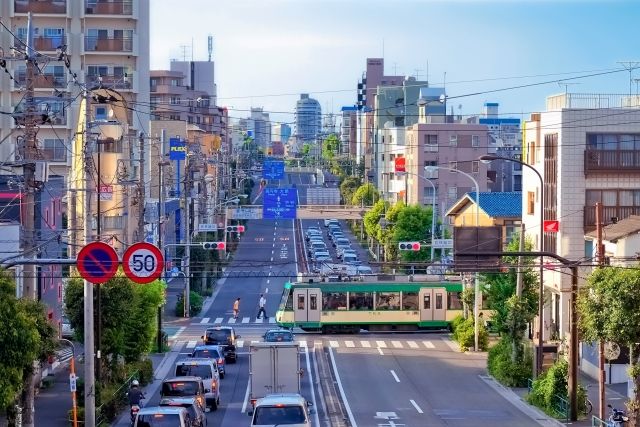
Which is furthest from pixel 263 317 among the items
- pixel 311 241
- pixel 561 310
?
pixel 311 241

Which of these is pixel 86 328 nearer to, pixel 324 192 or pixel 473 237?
pixel 473 237

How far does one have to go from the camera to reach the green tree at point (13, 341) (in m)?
24.5

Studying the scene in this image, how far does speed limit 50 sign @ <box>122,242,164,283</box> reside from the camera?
22750mm

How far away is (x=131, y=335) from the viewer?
128ft

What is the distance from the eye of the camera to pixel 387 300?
58.8m

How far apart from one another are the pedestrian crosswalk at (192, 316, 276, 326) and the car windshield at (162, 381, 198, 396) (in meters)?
30.7

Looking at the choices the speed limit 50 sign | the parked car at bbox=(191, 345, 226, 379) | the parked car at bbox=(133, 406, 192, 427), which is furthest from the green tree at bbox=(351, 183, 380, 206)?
the speed limit 50 sign

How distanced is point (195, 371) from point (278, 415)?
9.82 meters

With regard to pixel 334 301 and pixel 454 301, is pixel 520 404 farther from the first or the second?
pixel 334 301

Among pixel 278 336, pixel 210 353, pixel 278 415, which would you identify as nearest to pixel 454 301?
pixel 278 336

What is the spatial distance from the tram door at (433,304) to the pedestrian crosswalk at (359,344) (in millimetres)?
2226

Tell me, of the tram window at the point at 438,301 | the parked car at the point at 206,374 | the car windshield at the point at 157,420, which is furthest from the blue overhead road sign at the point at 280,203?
the car windshield at the point at 157,420

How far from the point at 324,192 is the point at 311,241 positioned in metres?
10.5

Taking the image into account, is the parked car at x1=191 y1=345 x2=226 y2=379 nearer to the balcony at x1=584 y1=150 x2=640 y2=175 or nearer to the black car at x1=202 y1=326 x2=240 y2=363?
the black car at x1=202 y1=326 x2=240 y2=363
